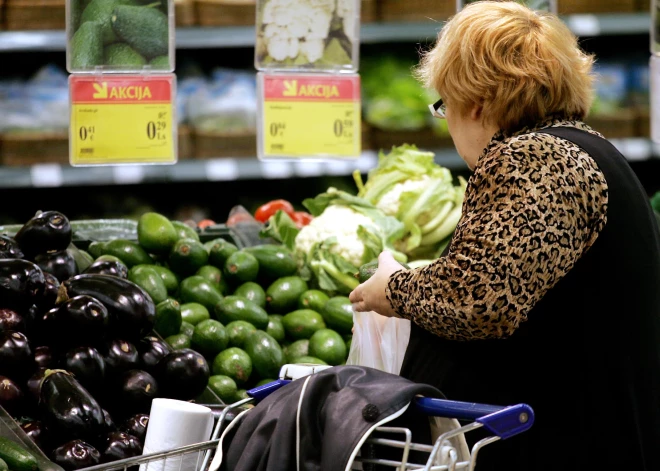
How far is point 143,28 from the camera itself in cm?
240

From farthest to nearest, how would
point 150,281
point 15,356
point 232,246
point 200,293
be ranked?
point 232,246
point 200,293
point 150,281
point 15,356

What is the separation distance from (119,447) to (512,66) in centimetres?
86

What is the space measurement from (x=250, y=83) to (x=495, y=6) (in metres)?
2.73

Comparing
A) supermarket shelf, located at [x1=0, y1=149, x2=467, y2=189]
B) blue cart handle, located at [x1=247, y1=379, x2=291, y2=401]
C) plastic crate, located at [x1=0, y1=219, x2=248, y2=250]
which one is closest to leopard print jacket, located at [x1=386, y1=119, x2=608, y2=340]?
blue cart handle, located at [x1=247, y1=379, x2=291, y2=401]

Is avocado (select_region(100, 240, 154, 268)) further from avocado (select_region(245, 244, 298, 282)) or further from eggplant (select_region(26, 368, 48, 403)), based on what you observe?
eggplant (select_region(26, 368, 48, 403))

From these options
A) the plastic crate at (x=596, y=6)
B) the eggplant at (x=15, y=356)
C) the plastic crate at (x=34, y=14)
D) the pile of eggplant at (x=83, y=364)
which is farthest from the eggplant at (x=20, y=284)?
the plastic crate at (x=596, y=6)

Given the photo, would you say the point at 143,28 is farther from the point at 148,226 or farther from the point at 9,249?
the point at 9,249

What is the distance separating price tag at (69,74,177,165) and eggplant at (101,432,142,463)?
1009 millimetres

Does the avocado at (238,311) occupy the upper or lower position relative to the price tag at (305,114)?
lower

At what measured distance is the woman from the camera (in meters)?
1.33

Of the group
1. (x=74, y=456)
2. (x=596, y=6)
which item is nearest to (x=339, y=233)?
(x=74, y=456)

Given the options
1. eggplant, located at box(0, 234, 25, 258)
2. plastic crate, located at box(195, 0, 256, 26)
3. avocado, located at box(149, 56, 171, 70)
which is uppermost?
plastic crate, located at box(195, 0, 256, 26)

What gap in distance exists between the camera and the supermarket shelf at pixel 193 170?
3734mm

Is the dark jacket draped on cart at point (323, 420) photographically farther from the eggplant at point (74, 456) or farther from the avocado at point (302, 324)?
the avocado at point (302, 324)
